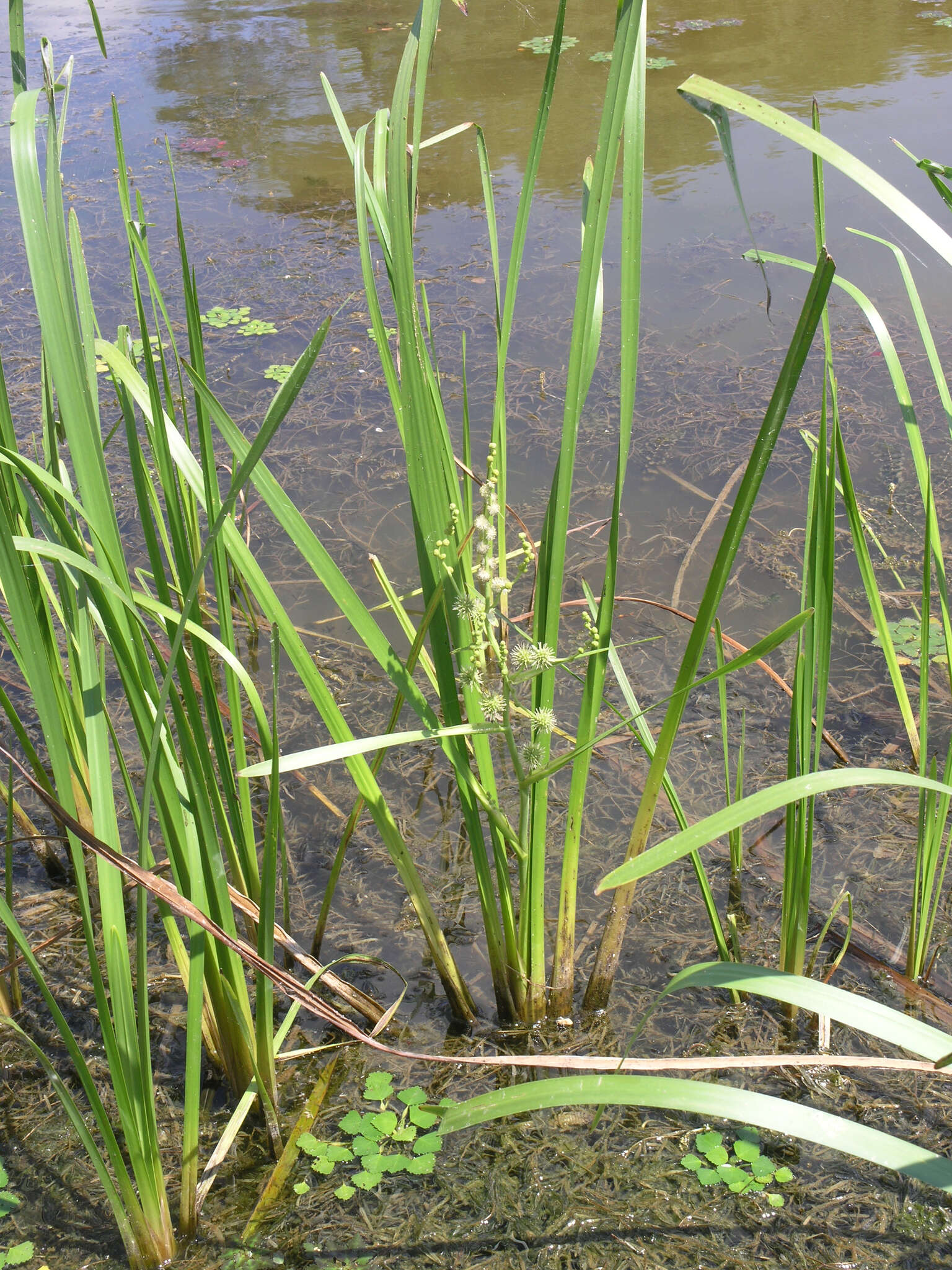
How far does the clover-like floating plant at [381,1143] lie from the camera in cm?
140

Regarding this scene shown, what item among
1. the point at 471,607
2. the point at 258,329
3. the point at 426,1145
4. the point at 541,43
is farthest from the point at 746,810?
the point at 541,43

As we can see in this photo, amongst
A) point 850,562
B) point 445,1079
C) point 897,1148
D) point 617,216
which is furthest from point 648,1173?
point 617,216

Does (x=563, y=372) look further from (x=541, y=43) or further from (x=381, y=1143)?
(x=541, y=43)

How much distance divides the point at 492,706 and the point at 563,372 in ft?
8.65

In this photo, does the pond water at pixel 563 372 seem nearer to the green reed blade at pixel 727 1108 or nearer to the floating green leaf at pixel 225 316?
the floating green leaf at pixel 225 316

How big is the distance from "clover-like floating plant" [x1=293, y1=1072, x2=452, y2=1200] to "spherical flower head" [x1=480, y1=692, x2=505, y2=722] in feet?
1.90

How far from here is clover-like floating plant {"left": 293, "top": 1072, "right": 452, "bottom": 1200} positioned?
1401mm

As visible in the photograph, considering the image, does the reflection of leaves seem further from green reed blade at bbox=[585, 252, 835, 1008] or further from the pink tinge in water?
green reed blade at bbox=[585, 252, 835, 1008]

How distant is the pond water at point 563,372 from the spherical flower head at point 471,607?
80 centimetres

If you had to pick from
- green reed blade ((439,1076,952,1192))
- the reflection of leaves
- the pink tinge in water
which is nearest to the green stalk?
green reed blade ((439,1076,952,1192))

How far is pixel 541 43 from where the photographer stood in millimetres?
6742

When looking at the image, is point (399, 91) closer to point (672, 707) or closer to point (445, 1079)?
point (672, 707)

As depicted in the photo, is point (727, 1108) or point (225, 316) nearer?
point (727, 1108)

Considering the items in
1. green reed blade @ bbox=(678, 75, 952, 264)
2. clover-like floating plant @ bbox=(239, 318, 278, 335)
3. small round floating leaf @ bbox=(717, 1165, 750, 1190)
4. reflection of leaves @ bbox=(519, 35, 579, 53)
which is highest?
reflection of leaves @ bbox=(519, 35, 579, 53)
